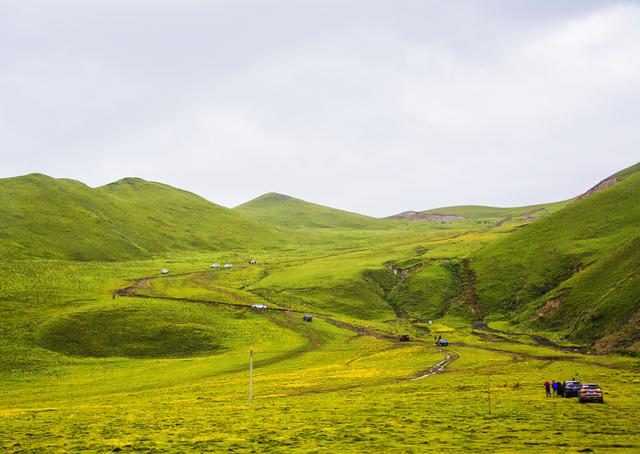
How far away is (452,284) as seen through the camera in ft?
544

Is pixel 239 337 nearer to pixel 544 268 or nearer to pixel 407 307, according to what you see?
pixel 407 307

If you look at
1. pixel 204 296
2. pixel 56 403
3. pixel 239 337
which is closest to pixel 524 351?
pixel 239 337

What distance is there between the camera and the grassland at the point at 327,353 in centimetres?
3738

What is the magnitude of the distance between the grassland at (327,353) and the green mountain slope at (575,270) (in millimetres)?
587

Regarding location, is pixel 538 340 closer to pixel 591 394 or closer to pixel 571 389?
pixel 571 389

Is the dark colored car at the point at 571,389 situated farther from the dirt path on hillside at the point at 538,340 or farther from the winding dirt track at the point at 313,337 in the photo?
the dirt path on hillside at the point at 538,340

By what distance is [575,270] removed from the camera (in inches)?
5531

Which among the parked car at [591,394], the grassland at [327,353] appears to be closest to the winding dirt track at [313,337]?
the grassland at [327,353]

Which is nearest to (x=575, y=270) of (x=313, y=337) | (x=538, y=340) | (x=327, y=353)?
(x=538, y=340)

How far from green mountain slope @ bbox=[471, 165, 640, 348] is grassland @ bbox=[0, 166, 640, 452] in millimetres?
587

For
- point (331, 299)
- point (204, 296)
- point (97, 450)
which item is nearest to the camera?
point (97, 450)

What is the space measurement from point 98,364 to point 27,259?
325 feet

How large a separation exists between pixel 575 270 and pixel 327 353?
79.5 m

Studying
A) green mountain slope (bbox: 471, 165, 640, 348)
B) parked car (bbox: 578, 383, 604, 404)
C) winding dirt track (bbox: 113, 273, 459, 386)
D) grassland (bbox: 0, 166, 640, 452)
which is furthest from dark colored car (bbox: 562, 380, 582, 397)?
green mountain slope (bbox: 471, 165, 640, 348)
